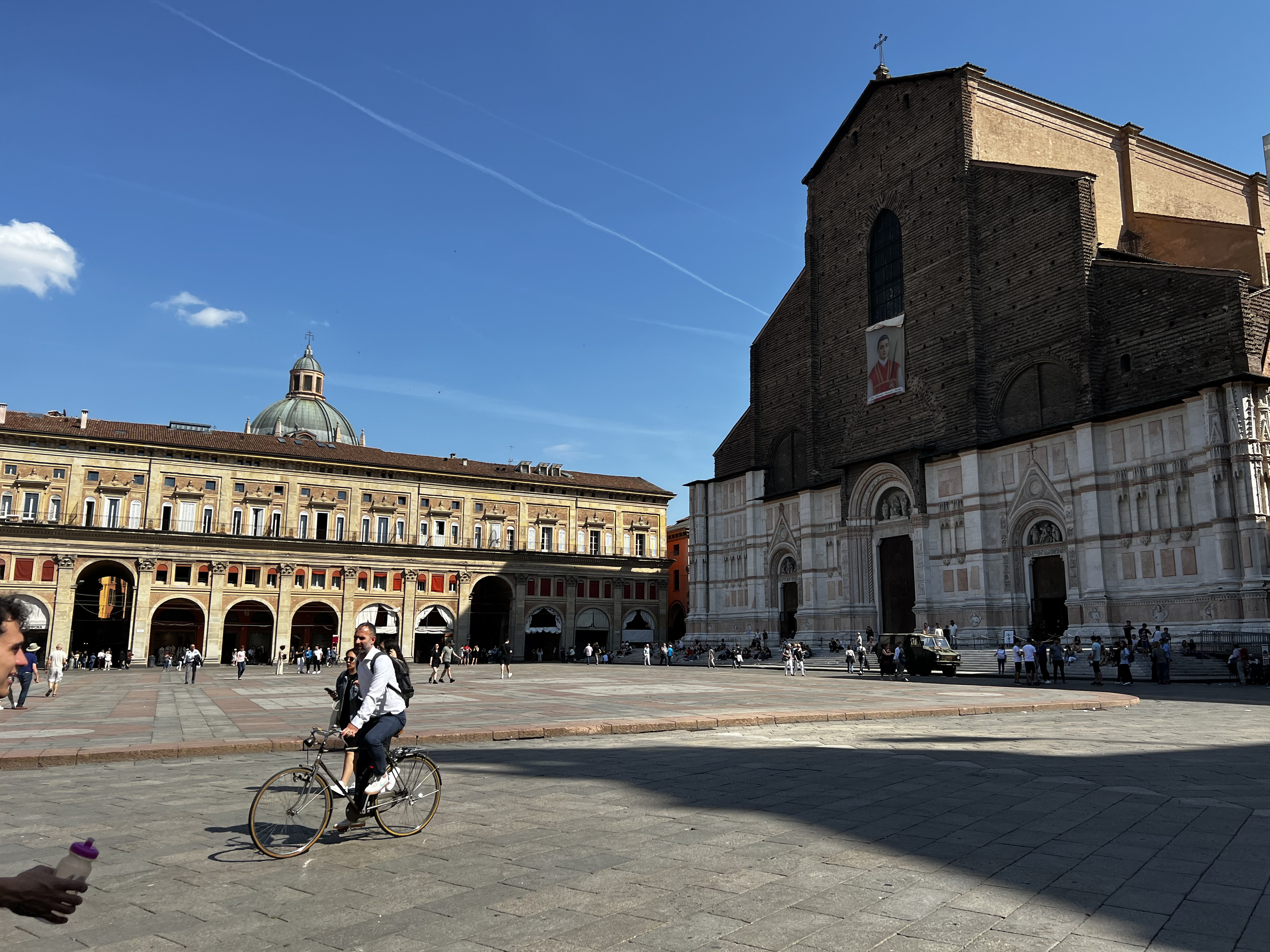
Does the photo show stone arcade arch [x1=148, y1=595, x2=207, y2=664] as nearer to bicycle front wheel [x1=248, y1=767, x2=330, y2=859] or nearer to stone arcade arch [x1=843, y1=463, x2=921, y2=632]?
stone arcade arch [x1=843, y1=463, x2=921, y2=632]

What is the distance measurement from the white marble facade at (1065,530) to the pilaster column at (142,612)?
33978 millimetres

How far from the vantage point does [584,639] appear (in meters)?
67.0

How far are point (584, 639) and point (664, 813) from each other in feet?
197

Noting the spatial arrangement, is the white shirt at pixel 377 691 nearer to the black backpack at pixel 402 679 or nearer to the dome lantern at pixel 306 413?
the black backpack at pixel 402 679

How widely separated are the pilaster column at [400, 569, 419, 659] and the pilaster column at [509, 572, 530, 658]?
6.74 m

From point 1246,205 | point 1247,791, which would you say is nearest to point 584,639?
point 1246,205

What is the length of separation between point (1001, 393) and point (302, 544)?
41.1 meters

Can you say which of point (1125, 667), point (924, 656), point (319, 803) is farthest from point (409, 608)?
point (319, 803)

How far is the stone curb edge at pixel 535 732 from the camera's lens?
38.2ft

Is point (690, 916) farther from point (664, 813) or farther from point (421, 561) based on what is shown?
A: point (421, 561)

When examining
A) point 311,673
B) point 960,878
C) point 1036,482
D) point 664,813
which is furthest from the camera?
point 311,673

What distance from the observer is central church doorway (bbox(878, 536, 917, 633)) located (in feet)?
142

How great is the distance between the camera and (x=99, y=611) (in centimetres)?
5150

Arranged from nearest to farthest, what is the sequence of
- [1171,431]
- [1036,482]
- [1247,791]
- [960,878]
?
[960,878], [1247,791], [1171,431], [1036,482]
